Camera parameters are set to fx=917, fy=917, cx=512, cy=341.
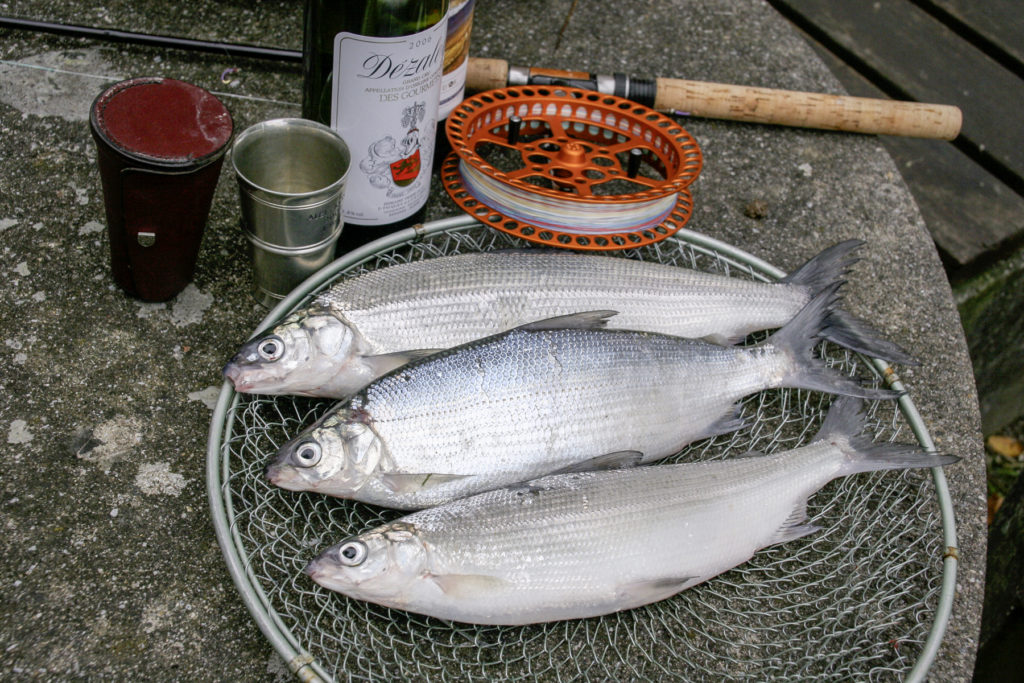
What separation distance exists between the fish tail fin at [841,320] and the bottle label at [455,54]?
0.98 meters

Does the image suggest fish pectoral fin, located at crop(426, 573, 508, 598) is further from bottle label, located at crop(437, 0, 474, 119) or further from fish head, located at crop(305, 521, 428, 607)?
bottle label, located at crop(437, 0, 474, 119)

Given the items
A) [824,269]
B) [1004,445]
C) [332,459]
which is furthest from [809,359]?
[1004,445]

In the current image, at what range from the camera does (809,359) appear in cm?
202

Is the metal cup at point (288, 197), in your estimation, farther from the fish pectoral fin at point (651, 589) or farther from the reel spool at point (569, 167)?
the fish pectoral fin at point (651, 589)

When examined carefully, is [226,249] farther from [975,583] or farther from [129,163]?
[975,583]

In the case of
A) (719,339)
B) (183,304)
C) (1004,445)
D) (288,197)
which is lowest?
(1004,445)

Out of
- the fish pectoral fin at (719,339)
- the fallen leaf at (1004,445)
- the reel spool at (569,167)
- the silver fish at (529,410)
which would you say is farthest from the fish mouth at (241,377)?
the fallen leaf at (1004,445)

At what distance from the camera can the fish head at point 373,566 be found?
156cm

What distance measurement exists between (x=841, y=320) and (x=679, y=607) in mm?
794

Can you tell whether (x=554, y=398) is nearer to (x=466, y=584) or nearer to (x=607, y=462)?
(x=607, y=462)

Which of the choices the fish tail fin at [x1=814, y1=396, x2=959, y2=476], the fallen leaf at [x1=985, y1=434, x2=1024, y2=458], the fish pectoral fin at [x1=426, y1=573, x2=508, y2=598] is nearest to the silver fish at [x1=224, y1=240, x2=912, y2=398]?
the fish tail fin at [x1=814, y1=396, x2=959, y2=476]

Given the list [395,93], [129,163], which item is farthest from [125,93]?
[395,93]

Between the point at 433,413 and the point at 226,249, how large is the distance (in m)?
0.97

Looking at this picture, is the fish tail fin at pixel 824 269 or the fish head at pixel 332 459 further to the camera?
the fish tail fin at pixel 824 269
